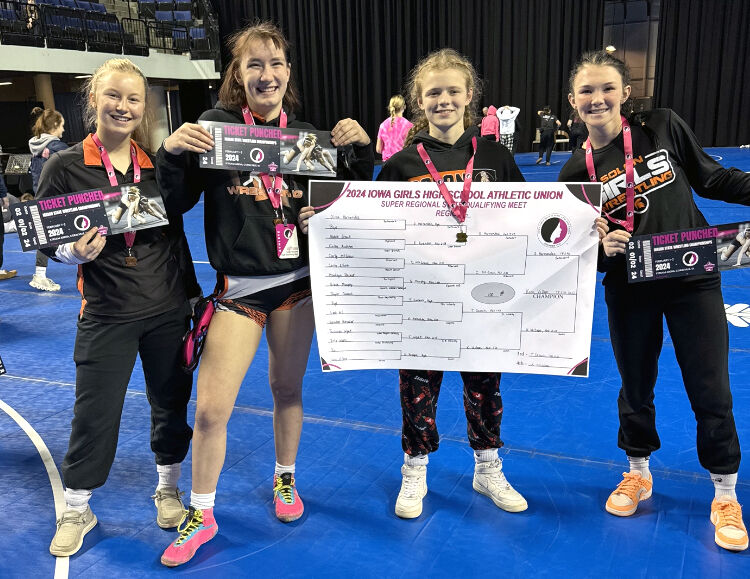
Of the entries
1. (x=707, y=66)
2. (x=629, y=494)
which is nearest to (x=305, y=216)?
(x=629, y=494)

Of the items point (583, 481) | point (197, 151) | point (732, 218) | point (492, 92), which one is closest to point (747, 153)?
point (492, 92)

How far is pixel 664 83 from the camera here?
56.6ft

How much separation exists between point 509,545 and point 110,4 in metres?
18.4

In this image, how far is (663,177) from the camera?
76.1 inches

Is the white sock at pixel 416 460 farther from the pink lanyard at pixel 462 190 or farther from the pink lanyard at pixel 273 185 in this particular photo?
the pink lanyard at pixel 273 185

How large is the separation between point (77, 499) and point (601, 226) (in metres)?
1.93

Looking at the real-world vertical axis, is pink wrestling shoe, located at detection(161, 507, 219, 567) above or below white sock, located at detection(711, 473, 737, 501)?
below

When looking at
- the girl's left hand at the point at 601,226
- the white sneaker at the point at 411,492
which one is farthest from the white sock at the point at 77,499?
the girl's left hand at the point at 601,226

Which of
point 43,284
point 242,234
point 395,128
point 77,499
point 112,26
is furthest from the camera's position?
point 112,26

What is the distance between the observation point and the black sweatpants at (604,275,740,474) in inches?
77.3

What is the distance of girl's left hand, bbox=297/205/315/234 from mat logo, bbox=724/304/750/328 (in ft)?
10.1

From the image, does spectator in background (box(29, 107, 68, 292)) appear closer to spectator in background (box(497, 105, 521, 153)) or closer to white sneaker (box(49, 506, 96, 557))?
white sneaker (box(49, 506, 96, 557))

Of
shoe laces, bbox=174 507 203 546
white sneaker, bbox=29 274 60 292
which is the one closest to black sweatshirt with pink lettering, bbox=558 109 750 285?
shoe laces, bbox=174 507 203 546

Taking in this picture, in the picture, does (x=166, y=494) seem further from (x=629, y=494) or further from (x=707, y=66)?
(x=707, y=66)
